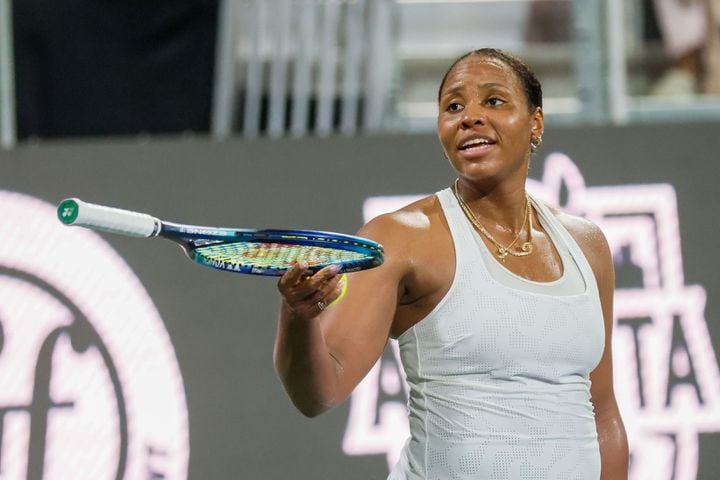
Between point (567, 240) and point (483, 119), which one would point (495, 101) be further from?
point (567, 240)

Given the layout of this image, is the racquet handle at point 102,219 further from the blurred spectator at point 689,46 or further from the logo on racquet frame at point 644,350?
the blurred spectator at point 689,46

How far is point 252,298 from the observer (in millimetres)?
3459

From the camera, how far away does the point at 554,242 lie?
2279 mm

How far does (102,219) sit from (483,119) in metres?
0.88

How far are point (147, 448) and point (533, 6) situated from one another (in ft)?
7.52

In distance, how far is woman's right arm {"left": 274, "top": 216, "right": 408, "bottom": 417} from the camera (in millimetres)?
1700

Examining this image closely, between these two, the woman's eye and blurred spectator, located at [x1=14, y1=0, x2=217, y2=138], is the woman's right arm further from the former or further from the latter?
blurred spectator, located at [x1=14, y1=0, x2=217, y2=138]

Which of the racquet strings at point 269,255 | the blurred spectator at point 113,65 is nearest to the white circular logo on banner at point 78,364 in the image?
the blurred spectator at point 113,65

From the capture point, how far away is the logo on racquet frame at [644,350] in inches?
134

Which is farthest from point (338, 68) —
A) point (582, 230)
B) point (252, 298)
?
point (582, 230)

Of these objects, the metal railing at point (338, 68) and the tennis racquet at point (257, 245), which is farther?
the metal railing at point (338, 68)

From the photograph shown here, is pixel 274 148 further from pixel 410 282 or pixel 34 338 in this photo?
pixel 410 282

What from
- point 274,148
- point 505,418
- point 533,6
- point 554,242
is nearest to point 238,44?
point 274,148

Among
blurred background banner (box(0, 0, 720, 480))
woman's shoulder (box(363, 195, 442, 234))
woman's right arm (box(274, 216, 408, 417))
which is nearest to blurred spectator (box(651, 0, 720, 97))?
blurred background banner (box(0, 0, 720, 480))
